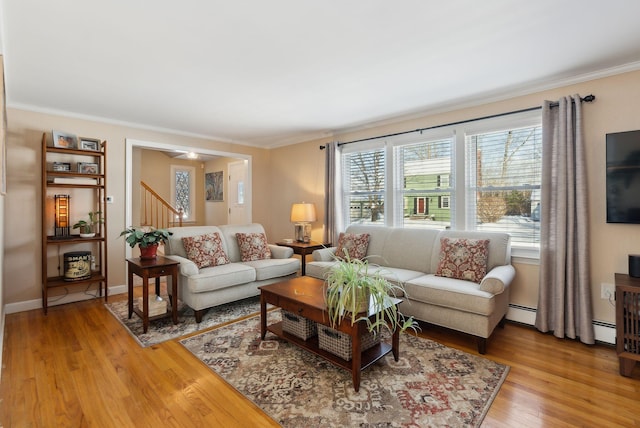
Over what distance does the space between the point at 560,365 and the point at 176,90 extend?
4069 millimetres

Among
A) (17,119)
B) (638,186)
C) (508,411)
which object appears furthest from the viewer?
(17,119)

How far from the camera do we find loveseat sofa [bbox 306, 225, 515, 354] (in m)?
2.58

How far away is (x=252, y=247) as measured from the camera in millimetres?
4078

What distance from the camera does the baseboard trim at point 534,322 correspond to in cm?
269

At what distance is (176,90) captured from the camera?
3.17 m

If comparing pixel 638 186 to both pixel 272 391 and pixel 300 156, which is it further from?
pixel 300 156

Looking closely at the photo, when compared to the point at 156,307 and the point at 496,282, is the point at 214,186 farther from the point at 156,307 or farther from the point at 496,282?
the point at 496,282

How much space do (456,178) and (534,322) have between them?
1.65m

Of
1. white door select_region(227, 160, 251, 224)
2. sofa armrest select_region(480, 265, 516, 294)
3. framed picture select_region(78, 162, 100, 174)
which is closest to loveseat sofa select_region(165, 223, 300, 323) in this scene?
framed picture select_region(78, 162, 100, 174)

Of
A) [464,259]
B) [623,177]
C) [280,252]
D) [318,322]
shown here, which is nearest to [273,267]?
[280,252]

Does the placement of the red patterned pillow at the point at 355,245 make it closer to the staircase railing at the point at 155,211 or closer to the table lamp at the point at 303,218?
the table lamp at the point at 303,218

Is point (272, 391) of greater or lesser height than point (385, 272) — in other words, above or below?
below

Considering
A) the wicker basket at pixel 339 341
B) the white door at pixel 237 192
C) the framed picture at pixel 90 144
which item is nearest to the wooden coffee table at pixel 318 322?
the wicker basket at pixel 339 341

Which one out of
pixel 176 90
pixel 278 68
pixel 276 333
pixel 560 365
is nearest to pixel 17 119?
pixel 176 90
